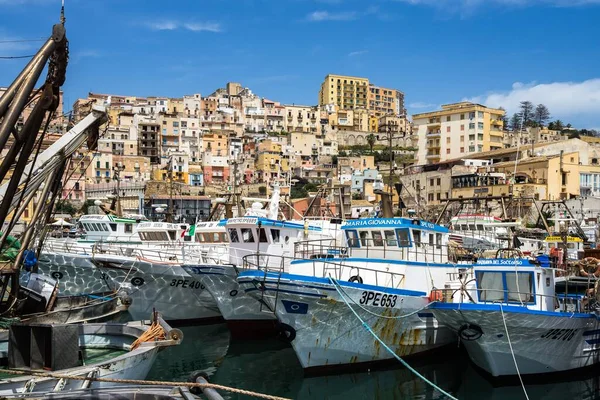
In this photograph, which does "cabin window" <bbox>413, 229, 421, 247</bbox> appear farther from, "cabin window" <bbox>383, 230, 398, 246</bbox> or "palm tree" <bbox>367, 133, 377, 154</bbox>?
"palm tree" <bbox>367, 133, 377, 154</bbox>

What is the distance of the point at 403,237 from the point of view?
789 inches

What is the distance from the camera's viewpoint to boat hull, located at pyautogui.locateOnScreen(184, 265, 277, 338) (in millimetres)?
21750

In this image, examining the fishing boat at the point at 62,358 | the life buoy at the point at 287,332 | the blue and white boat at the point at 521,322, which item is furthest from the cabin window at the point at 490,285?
the fishing boat at the point at 62,358

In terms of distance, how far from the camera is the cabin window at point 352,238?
68.3 feet

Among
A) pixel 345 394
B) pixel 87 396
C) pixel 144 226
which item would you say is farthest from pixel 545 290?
pixel 144 226

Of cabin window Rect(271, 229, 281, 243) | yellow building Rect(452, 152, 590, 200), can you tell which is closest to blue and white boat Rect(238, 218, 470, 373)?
cabin window Rect(271, 229, 281, 243)

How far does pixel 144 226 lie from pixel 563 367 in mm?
21341

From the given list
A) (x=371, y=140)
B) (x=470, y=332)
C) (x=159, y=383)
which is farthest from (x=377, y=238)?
(x=371, y=140)

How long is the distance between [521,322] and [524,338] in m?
0.57

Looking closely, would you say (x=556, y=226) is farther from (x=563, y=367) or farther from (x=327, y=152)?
(x=327, y=152)

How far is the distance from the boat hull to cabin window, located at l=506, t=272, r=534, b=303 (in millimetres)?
8139

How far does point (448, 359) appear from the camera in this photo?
65.1ft

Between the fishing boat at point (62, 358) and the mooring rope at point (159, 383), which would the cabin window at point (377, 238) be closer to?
the fishing boat at point (62, 358)

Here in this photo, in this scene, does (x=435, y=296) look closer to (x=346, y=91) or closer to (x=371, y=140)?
(x=371, y=140)
